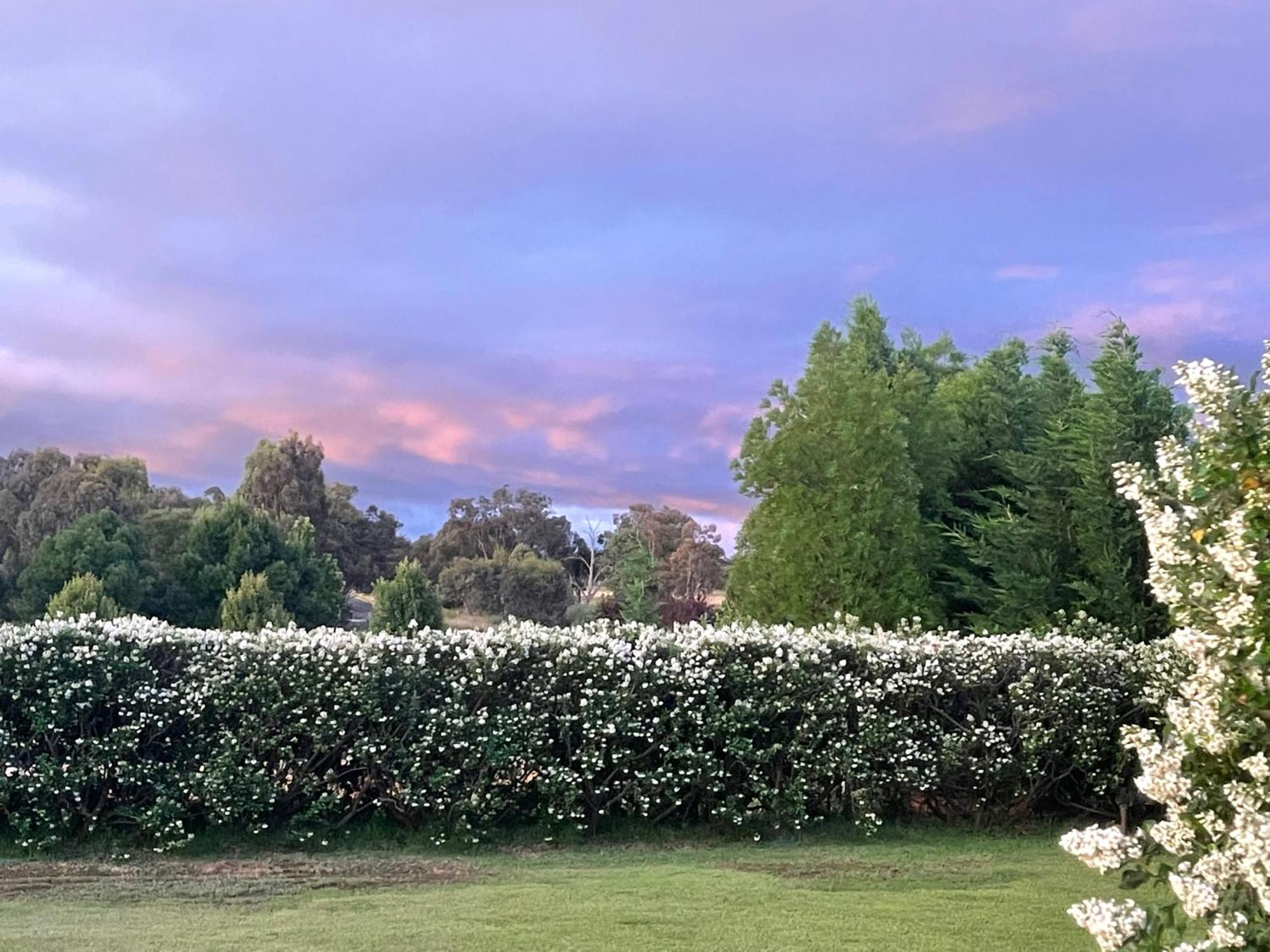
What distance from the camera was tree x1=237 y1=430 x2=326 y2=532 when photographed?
41.9 metres

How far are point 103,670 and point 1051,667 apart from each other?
23.3 feet

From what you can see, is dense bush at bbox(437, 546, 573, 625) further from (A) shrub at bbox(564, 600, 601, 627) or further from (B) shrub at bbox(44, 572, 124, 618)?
(B) shrub at bbox(44, 572, 124, 618)

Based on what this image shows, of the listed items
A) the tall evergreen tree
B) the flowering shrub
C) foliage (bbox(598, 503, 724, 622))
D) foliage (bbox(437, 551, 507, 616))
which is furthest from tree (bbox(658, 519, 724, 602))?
the flowering shrub

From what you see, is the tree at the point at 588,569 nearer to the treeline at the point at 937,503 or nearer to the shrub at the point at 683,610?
the shrub at the point at 683,610

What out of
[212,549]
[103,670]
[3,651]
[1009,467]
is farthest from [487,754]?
[212,549]

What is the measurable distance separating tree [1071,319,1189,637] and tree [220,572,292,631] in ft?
63.0

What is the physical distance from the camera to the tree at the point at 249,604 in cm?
2650

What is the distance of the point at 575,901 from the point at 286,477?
3803cm

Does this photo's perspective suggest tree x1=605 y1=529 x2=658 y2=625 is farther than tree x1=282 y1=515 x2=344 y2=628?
No

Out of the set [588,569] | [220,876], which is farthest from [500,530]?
[220,876]

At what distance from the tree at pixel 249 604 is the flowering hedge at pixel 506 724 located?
1803 centimetres

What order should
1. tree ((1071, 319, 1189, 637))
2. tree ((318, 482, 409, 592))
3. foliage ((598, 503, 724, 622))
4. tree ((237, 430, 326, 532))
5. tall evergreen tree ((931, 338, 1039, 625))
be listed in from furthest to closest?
tree ((318, 482, 409, 592)), tree ((237, 430, 326, 532)), foliage ((598, 503, 724, 622)), tall evergreen tree ((931, 338, 1039, 625)), tree ((1071, 319, 1189, 637))

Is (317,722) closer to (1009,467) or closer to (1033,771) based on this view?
(1033,771)

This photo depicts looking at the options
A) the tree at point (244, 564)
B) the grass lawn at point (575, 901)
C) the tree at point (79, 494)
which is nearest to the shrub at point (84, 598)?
the tree at point (244, 564)
